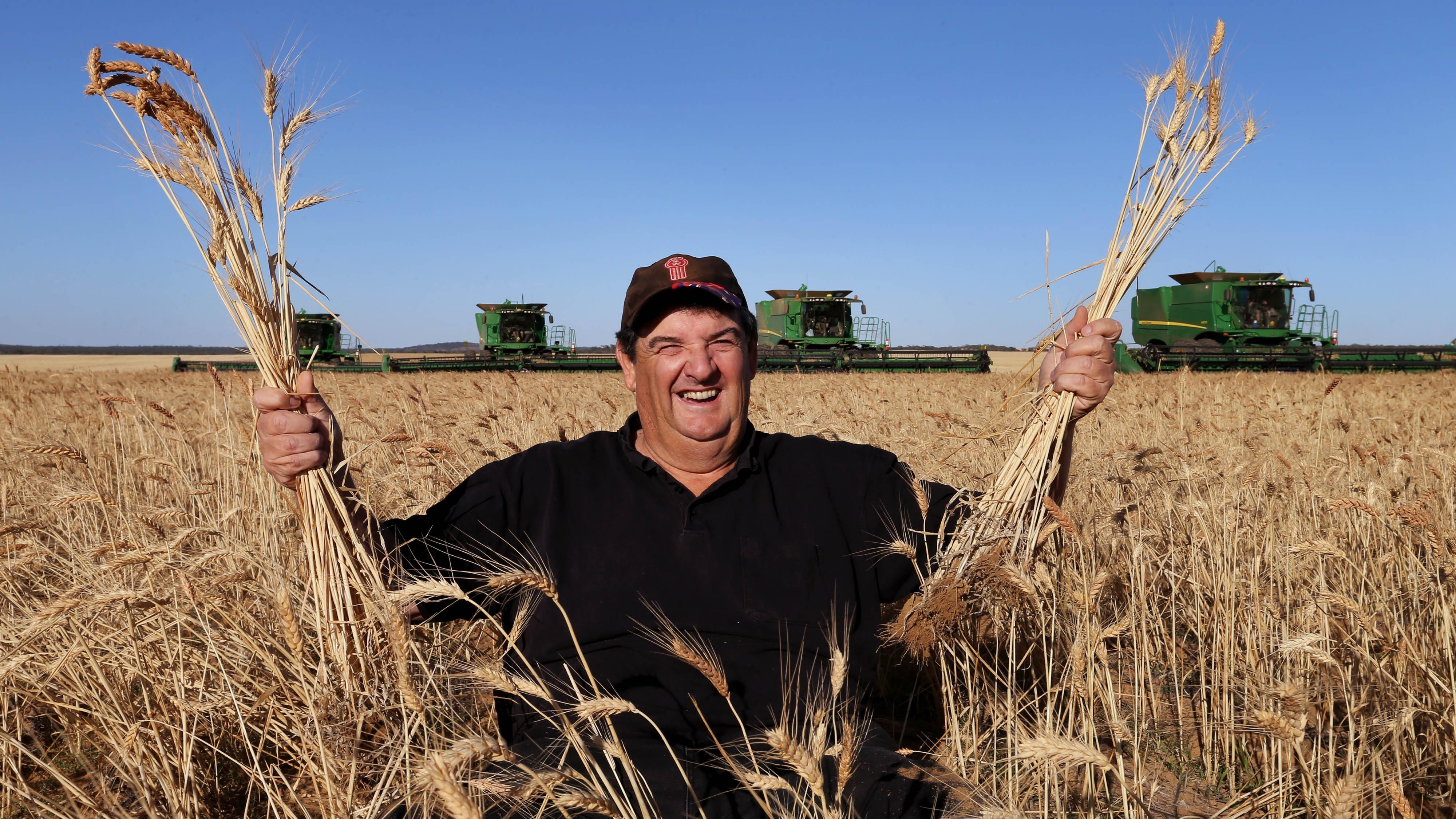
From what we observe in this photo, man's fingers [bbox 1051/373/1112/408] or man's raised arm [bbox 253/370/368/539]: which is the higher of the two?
man's fingers [bbox 1051/373/1112/408]

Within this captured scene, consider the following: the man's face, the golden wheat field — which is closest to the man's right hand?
the golden wheat field

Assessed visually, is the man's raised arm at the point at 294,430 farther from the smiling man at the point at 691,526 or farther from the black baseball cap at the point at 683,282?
the black baseball cap at the point at 683,282

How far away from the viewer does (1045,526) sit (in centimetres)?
187

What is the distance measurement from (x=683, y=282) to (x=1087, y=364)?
95 centimetres

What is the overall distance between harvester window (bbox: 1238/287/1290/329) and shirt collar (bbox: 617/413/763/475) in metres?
19.7

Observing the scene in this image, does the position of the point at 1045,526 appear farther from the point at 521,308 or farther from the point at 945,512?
the point at 521,308

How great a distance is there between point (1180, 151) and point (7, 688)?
9.80ft

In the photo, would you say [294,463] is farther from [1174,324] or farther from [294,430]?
[1174,324]

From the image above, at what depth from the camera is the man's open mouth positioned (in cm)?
208

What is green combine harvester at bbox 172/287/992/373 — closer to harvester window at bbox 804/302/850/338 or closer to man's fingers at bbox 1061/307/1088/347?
harvester window at bbox 804/302/850/338

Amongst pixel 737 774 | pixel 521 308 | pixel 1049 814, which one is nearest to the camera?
pixel 737 774

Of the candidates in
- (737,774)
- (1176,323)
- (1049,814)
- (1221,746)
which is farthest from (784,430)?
(1176,323)

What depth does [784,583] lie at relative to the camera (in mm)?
1815

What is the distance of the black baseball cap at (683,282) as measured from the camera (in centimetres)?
207
